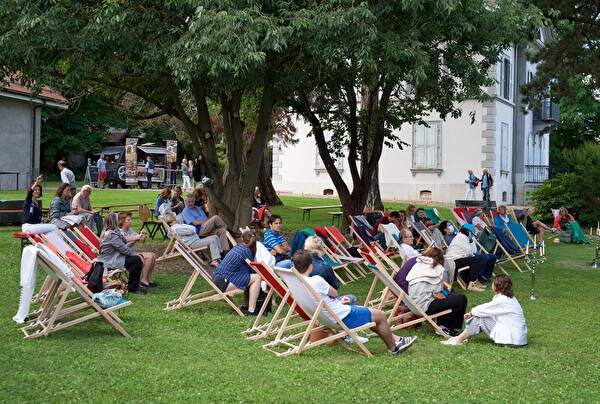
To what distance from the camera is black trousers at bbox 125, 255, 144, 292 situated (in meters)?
10.1

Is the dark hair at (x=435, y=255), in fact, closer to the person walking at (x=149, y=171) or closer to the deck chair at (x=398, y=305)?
the deck chair at (x=398, y=305)

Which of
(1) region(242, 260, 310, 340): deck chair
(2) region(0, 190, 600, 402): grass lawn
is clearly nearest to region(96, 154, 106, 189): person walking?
(2) region(0, 190, 600, 402): grass lawn

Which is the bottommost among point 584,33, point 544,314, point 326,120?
point 544,314

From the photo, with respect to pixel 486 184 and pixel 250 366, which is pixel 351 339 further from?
pixel 486 184

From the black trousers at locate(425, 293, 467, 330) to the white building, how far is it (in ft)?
78.0

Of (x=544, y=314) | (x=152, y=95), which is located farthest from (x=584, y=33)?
(x=544, y=314)

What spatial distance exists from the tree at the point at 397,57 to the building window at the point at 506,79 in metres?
16.9

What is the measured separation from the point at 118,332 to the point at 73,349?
0.91m

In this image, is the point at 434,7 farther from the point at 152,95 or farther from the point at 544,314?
the point at 152,95

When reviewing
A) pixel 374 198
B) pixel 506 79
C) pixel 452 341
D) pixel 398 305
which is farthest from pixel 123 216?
pixel 506 79

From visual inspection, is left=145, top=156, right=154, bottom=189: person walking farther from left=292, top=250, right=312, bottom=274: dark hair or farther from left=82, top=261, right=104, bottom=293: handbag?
left=292, top=250, right=312, bottom=274: dark hair

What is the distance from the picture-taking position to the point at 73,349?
703cm

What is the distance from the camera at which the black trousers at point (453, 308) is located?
8.46m

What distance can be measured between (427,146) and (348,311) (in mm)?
27229
